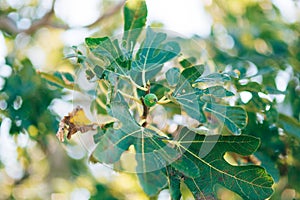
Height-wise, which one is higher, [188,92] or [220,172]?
[188,92]

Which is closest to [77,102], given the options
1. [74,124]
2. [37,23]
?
[74,124]

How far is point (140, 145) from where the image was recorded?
38.6 inches

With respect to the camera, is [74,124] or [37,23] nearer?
[74,124]

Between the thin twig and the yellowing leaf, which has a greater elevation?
the yellowing leaf

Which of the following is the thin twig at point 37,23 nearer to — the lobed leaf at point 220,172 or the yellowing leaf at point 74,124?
the yellowing leaf at point 74,124

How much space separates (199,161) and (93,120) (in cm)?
23

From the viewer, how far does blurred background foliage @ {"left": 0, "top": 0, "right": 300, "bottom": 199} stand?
1.41 meters

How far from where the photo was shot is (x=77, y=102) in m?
1.14

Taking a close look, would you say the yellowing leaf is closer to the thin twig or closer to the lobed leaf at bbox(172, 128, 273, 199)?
the lobed leaf at bbox(172, 128, 273, 199)

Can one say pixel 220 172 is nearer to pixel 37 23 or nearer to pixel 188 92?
pixel 188 92

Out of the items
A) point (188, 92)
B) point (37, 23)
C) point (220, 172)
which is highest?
point (188, 92)

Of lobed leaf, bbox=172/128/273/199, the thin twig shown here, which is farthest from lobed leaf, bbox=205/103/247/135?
the thin twig

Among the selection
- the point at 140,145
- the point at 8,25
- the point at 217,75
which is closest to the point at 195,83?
the point at 217,75

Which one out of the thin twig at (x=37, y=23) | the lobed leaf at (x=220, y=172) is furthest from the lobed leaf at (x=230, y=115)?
the thin twig at (x=37, y=23)
